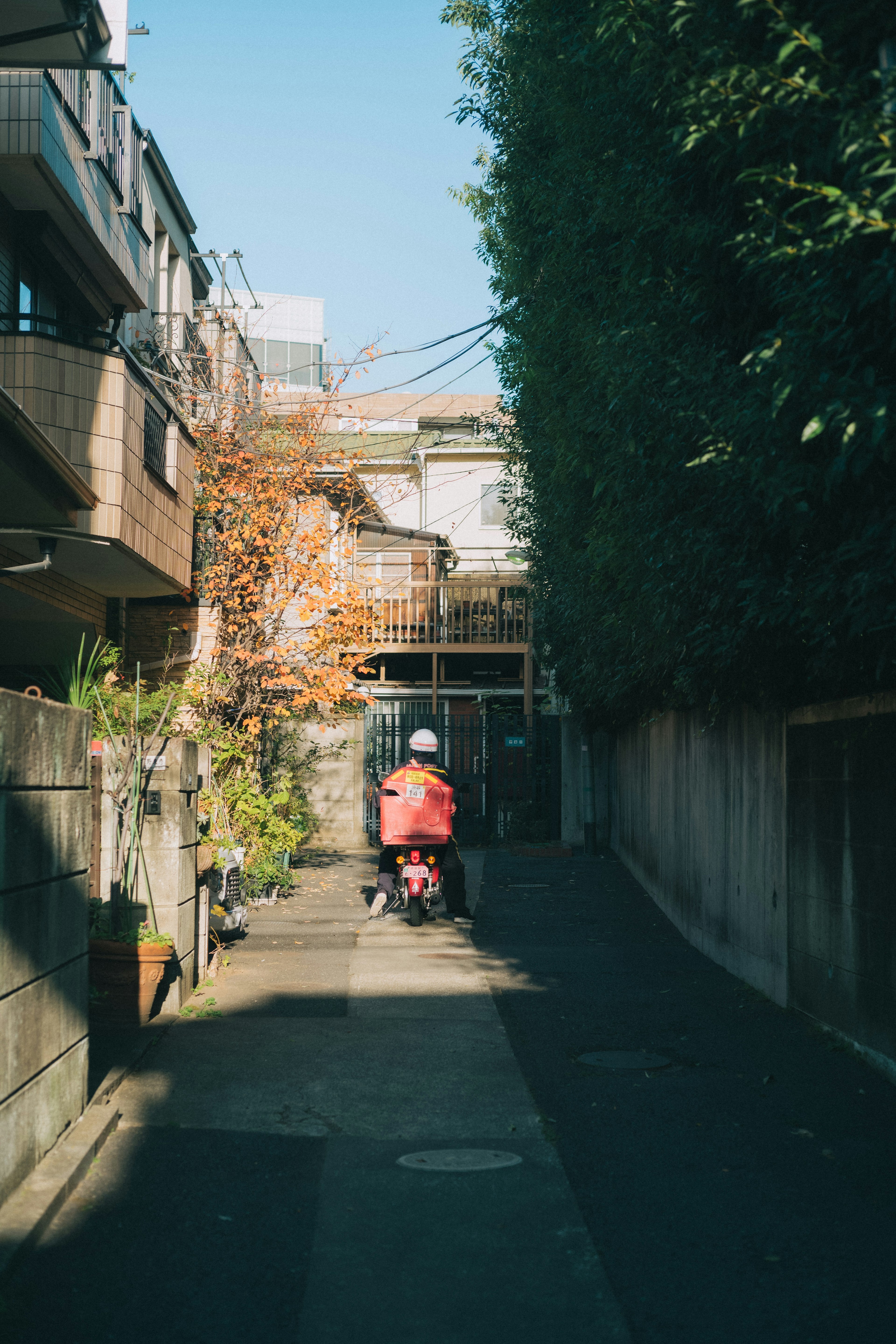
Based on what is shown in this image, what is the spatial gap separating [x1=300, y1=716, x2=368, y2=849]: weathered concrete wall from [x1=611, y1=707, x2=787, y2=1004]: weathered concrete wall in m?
7.09

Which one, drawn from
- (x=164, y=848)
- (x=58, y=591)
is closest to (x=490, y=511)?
(x=58, y=591)

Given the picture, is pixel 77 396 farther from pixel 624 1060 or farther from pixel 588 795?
pixel 588 795

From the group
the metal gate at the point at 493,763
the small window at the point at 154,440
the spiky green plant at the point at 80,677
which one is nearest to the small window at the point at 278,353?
the metal gate at the point at 493,763

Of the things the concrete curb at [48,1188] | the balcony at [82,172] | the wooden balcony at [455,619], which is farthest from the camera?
the wooden balcony at [455,619]

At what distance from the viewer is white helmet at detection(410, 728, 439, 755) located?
40.1ft

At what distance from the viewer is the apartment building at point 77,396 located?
9.84 metres

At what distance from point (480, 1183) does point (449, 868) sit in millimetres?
7235

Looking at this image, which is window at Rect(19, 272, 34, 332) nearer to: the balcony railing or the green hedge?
the green hedge

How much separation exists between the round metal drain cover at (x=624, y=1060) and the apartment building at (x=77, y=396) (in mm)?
5210

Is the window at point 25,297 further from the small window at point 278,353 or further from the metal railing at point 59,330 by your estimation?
the small window at point 278,353

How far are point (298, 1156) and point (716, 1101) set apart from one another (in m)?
2.13

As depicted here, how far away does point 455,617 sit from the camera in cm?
2419

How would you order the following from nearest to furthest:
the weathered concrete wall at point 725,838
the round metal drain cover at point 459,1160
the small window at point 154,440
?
the round metal drain cover at point 459,1160
the weathered concrete wall at point 725,838
the small window at point 154,440

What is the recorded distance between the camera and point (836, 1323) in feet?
11.3
